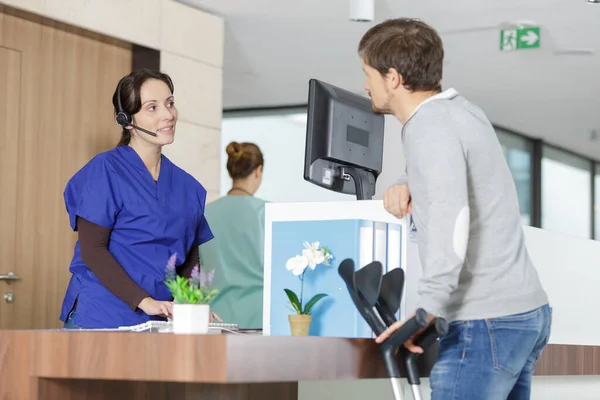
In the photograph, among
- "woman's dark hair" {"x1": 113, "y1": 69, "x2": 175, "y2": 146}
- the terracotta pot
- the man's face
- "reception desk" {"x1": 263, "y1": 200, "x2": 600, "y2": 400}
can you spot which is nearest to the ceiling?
"woman's dark hair" {"x1": 113, "y1": 69, "x2": 175, "y2": 146}

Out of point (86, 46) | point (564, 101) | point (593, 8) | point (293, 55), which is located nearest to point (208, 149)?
point (86, 46)

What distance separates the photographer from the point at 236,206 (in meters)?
3.87

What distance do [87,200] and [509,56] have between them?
16.5 feet

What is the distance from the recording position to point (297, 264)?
2129 mm

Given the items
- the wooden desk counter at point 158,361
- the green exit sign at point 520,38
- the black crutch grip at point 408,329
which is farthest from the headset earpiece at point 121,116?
the green exit sign at point 520,38

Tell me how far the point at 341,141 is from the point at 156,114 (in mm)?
488

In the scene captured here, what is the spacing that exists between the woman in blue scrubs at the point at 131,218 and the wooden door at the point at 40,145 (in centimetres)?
200

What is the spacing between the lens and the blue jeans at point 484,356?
1.64 m

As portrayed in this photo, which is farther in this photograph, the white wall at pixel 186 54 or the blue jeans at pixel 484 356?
the white wall at pixel 186 54

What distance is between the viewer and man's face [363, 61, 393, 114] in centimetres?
178

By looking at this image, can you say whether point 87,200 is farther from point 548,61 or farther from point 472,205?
point 548,61

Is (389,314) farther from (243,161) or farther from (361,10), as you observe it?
(361,10)

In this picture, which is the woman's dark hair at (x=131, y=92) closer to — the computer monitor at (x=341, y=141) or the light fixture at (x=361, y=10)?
the computer monitor at (x=341, y=141)

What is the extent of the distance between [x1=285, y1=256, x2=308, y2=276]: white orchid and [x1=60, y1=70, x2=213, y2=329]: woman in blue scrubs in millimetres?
326
